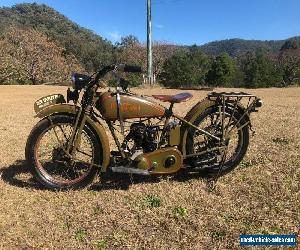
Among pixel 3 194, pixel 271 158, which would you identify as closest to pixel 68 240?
pixel 3 194

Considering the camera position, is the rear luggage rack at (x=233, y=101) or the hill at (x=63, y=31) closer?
the rear luggage rack at (x=233, y=101)

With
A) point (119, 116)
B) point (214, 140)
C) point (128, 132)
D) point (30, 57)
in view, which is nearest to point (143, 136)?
point (128, 132)

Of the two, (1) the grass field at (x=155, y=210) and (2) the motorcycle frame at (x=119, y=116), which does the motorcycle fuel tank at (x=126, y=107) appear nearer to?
(2) the motorcycle frame at (x=119, y=116)

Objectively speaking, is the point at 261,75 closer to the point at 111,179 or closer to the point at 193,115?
the point at 193,115

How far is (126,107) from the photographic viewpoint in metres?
4.71

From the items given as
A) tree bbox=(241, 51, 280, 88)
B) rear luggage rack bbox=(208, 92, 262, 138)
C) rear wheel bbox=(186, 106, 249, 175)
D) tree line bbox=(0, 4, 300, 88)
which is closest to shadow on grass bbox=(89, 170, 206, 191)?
rear wheel bbox=(186, 106, 249, 175)

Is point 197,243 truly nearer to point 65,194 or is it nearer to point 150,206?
point 150,206

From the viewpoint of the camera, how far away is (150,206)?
4504 mm

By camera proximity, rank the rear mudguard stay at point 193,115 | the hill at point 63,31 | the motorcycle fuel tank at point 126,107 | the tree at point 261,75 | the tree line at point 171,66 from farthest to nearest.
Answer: the hill at point 63,31 → the tree at point 261,75 → the tree line at point 171,66 → the rear mudguard stay at point 193,115 → the motorcycle fuel tank at point 126,107

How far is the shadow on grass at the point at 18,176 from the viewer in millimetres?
5184

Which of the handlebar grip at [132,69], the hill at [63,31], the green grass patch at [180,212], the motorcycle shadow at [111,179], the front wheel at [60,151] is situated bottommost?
the green grass patch at [180,212]

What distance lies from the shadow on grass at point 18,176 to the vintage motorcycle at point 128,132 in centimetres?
26

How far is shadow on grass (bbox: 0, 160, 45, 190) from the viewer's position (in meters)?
5.18

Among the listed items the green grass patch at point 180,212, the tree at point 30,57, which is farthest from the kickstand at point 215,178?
the tree at point 30,57
